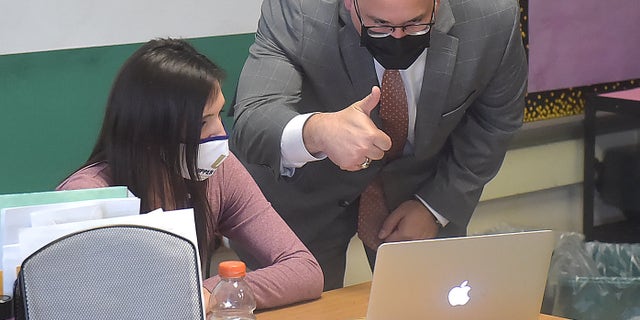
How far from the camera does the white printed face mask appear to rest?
220cm

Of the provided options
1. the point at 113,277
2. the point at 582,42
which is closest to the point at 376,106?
the point at 113,277

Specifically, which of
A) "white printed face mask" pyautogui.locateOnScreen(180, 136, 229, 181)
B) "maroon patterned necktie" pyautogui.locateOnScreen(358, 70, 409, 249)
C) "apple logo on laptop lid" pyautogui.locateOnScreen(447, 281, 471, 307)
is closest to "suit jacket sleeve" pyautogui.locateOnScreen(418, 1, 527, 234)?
"maroon patterned necktie" pyautogui.locateOnScreen(358, 70, 409, 249)

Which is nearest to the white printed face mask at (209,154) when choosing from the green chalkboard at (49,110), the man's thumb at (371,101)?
the man's thumb at (371,101)

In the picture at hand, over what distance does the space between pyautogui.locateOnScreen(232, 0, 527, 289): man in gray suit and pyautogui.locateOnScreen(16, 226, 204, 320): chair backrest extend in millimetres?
674

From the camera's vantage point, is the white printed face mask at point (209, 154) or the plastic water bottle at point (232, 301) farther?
the white printed face mask at point (209, 154)

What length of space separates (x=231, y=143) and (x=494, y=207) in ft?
5.99

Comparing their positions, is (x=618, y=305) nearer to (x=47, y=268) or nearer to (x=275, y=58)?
(x=275, y=58)

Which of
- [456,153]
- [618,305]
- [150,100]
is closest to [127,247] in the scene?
[150,100]

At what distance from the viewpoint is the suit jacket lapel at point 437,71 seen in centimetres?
255

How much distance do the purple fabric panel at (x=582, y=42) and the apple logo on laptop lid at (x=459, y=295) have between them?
2.40 meters

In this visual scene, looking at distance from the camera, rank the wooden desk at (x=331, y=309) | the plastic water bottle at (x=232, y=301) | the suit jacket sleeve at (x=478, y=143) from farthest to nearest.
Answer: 1. the suit jacket sleeve at (x=478, y=143)
2. the wooden desk at (x=331, y=309)
3. the plastic water bottle at (x=232, y=301)

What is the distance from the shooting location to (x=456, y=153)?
2.79m

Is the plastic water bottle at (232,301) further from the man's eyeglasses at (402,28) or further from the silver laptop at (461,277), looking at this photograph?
the man's eyeglasses at (402,28)

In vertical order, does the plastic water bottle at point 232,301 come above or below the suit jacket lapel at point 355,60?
below
